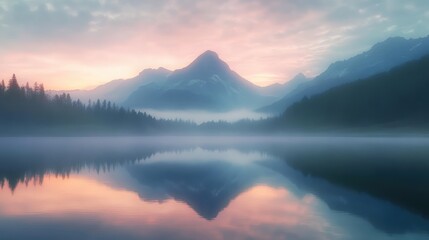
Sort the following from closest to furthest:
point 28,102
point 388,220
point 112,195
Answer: point 388,220 → point 112,195 → point 28,102

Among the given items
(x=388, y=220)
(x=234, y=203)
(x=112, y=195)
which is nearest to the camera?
(x=388, y=220)

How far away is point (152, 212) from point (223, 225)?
594 centimetres

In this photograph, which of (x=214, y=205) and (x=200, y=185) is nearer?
(x=214, y=205)

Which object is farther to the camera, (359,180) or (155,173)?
(155,173)

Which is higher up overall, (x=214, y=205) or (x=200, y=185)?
(x=214, y=205)

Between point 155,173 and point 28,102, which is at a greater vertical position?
point 28,102

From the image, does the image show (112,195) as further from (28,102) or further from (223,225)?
(28,102)

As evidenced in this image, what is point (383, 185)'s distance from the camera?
1570 inches

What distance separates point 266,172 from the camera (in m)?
52.9

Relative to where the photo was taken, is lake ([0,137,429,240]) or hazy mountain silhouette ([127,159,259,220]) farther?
hazy mountain silhouette ([127,159,259,220])

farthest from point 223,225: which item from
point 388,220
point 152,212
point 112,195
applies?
point 112,195

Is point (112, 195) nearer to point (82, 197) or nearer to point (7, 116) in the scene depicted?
point (82, 197)

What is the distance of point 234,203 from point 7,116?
17851 centimetres

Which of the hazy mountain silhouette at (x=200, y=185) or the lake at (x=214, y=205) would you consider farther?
the hazy mountain silhouette at (x=200, y=185)
